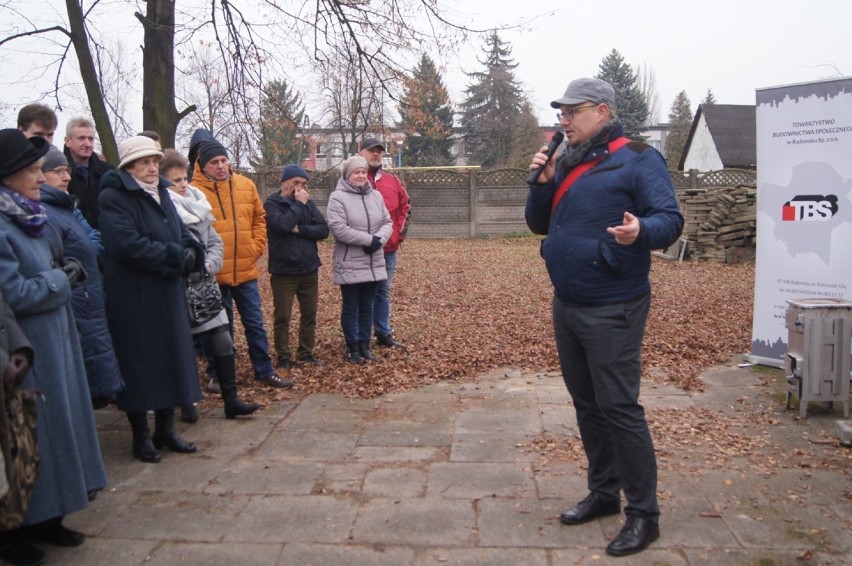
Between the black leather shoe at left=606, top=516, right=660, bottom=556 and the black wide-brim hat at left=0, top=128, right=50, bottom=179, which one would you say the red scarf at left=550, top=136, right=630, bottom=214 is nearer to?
the black leather shoe at left=606, top=516, right=660, bottom=556

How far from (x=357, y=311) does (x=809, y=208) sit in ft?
12.8

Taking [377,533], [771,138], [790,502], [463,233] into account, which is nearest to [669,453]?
[790,502]

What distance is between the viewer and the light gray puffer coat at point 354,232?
679 cm

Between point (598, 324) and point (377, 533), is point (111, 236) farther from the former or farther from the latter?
point (598, 324)

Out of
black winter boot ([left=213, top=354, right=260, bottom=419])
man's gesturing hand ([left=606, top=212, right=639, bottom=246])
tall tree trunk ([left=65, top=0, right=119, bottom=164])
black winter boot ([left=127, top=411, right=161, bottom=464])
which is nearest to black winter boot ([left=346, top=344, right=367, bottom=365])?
black winter boot ([left=213, top=354, right=260, bottom=419])

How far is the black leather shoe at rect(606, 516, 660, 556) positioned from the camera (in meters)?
3.36

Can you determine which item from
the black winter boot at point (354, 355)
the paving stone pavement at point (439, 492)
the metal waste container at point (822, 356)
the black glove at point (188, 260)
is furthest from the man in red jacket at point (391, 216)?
the metal waste container at point (822, 356)

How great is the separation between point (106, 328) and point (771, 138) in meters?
5.29

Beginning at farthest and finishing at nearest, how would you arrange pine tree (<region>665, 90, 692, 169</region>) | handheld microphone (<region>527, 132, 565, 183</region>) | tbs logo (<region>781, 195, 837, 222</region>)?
pine tree (<region>665, 90, 692, 169</region>)
tbs logo (<region>781, 195, 837, 222</region>)
handheld microphone (<region>527, 132, 565, 183</region>)

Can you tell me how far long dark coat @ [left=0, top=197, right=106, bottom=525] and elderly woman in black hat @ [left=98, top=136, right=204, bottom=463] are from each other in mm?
863

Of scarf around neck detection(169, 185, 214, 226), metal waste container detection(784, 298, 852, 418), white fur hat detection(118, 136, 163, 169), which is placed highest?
white fur hat detection(118, 136, 163, 169)

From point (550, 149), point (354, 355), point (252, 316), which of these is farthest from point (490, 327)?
point (550, 149)

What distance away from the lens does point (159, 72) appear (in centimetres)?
873

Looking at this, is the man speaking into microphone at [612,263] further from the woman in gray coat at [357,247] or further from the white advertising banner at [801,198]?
the woman in gray coat at [357,247]
